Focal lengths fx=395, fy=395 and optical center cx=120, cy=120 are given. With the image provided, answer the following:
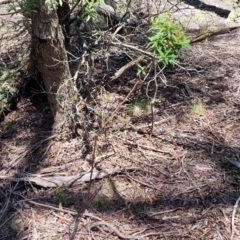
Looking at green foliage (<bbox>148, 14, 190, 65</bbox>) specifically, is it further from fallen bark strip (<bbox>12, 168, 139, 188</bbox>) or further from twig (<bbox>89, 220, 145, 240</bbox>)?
twig (<bbox>89, 220, 145, 240</bbox>)

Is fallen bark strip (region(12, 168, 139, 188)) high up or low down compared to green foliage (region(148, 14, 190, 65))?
down

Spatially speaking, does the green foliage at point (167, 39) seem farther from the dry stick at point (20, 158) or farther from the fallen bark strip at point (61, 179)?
the dry stick at point (20, 158)

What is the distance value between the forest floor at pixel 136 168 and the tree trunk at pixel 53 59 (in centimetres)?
29

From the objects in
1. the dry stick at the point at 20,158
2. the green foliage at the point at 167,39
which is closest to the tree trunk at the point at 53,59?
the dry stick at the point at 20,158

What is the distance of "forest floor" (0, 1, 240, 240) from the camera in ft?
9.21

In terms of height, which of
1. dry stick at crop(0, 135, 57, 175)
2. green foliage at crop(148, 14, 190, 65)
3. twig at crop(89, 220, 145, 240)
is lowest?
dry stick at crop(0, 135, 57, 175)

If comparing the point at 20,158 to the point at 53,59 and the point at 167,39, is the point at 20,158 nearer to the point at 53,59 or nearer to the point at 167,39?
the point at 53,59

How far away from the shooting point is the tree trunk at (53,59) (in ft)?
10.6

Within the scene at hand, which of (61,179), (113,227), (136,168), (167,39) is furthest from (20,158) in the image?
(167,39)

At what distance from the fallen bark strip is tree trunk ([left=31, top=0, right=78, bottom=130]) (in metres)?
0.61

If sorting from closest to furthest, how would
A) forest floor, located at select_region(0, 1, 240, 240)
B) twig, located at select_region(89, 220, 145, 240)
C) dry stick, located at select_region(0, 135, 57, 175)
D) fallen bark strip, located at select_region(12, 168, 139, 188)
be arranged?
1. twig, located at select_region(89, 220, 145, 240)
2. forest floor, located at select_region(0, 1, 240, 240)
3. fallen bark strip, located at select_region(12, 168, 139, 188)
4. dry stick, located at select_region(0, 135, 57, 175)

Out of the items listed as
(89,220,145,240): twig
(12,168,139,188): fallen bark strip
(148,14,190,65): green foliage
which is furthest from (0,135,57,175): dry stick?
(148,14,190,65): green foliage

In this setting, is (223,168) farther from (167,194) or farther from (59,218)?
(59,218)

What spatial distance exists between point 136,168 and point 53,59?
3.85 ft
